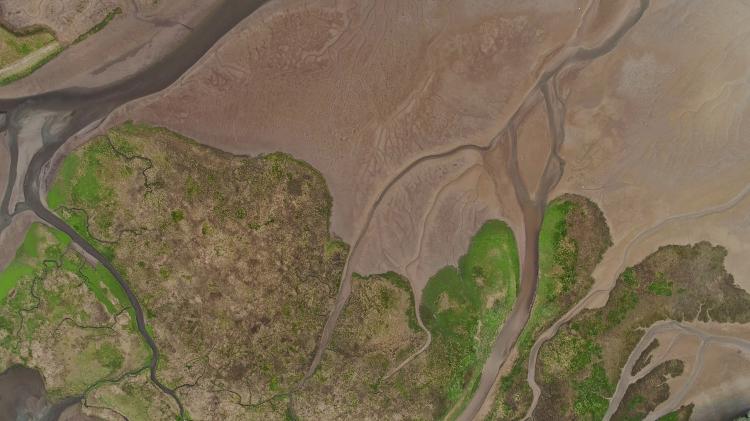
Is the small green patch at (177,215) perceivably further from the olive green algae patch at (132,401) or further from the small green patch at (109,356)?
the olive green algae patch at (132,401)

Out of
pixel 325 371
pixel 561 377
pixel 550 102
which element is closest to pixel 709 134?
pixel 550 102

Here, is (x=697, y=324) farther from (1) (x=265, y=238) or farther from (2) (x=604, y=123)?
(1) (x=265, y=238)

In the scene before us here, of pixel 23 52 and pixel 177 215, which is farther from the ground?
pixel 23 52

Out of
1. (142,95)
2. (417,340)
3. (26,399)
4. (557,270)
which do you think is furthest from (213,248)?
(557,270)

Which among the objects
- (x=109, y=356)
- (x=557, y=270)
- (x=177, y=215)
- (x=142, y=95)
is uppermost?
(x=557, y=270)

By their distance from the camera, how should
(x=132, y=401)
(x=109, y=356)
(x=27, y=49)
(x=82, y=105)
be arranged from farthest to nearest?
1. (x=132, y=401)
2. (x=109, y=356)
3. (x=82, y=105)
4. (x=27, y=49)

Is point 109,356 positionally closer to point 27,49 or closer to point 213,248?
point 213,248

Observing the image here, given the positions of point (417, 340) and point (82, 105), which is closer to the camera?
point (82, 105)
